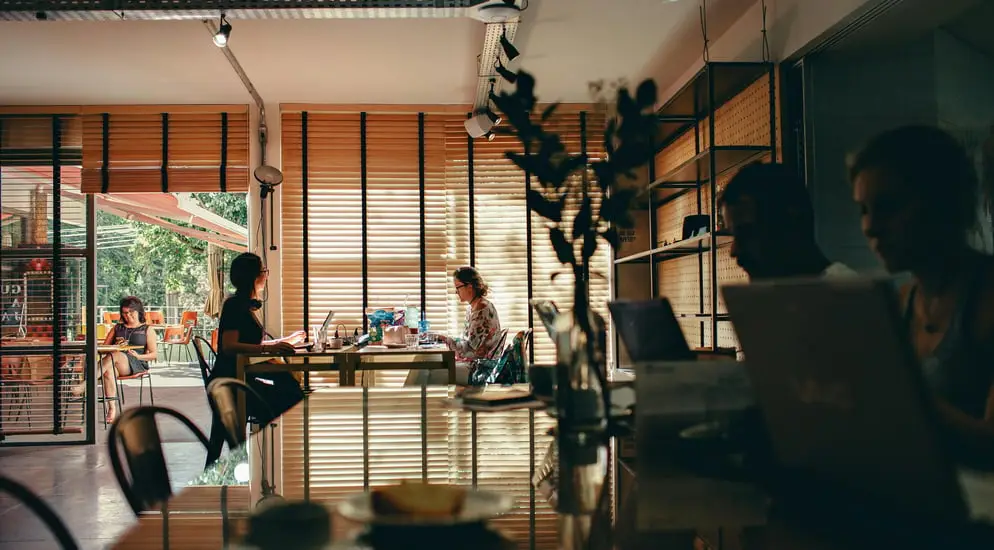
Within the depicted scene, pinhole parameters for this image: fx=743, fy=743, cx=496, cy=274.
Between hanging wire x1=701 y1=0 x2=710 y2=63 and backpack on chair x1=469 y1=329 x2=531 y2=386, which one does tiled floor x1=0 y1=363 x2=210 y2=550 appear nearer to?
backpack on chair x1=469 y1=329 x2=531 y2=386

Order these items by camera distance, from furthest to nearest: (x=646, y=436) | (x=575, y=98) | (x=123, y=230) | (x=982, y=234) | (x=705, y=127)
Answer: (x=123, y=230)
(x=575, y=98)
(x=705, y=127)
(x=982, y=234)
(x=646, y=436)

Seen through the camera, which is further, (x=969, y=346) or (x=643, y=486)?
(x=969, y=346)

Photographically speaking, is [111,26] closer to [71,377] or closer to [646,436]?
[71,377]

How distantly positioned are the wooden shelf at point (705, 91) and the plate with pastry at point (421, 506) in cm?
365

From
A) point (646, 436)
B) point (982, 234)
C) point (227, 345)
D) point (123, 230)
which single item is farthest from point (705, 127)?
point (123, 230)

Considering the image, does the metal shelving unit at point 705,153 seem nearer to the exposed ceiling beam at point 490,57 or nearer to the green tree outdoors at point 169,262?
the exposed ceiling beam at point 490,57

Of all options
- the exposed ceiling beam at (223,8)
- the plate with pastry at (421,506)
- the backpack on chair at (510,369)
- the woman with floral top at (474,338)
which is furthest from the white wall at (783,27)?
the plate with pastry at (421,506)

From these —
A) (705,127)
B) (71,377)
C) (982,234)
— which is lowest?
(71,377)

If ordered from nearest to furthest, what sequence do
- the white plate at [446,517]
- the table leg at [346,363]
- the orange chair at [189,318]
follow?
1. the white plate at [446,517]
2. the table leg at [346,363]
3. the orange chair at [189,318]

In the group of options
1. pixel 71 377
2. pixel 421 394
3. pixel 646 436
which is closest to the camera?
pixel 646 436

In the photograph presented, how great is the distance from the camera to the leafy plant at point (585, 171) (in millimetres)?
1264

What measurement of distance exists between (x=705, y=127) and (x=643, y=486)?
478 cm

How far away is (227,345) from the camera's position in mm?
4754

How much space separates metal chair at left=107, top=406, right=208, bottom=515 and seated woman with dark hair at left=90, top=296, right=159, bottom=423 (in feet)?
21.9
